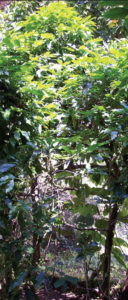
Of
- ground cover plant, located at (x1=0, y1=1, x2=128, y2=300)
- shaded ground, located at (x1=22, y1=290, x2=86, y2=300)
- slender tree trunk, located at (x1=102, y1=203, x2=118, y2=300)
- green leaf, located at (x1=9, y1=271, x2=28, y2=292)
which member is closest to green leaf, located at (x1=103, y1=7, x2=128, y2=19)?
ground cover plant, located at (x1=0, y1=1, x2=128, y2=300)

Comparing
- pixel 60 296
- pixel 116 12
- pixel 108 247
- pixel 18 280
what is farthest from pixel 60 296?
pixel 116 12

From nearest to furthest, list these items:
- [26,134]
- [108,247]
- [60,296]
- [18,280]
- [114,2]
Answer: [114,2] → [18,280] → [26,134] → [108,247] → [60,296]

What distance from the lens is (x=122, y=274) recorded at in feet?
8.87

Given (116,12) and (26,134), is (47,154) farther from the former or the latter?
(116,12)

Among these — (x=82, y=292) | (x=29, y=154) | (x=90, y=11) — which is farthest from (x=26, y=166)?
(x=90, y=11)

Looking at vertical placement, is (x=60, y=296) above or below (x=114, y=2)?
below

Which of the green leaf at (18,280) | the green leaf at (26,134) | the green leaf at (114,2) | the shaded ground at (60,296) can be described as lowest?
the shaded ground at (60,296)

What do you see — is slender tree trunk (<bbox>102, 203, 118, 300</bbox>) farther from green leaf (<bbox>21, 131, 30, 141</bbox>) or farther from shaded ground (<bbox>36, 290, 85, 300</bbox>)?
green leaf (<bbox>21, 131, 30, 141</bbox>)

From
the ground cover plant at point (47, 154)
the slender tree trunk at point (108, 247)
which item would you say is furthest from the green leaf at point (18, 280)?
the slender tree trunk at point (108, 247)

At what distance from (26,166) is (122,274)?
1846 mm

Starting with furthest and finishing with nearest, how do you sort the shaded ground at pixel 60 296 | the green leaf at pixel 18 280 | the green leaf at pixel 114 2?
the shaded ground at pixel 60 296, the green leaf at pixel 18 280, the green leaf at pixel 114 2

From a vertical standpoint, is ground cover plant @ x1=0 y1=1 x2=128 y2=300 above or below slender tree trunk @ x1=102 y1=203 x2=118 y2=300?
above

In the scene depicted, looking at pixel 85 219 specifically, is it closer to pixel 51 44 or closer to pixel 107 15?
pixel 51 44

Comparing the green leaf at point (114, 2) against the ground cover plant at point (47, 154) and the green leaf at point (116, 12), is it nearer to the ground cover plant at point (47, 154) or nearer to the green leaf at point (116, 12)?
the green leaf at point (116, 12)
